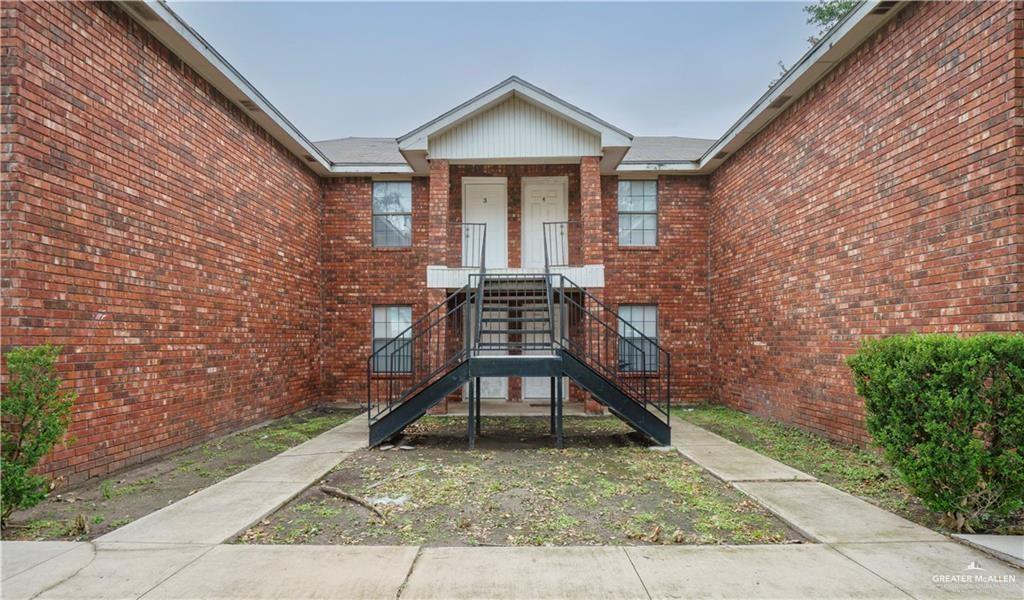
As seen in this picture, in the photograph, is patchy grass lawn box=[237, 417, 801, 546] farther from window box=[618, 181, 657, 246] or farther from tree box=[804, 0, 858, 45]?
tree box=[804, 0, 858, 45]

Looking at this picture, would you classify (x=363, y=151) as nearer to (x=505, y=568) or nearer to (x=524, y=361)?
(x=524, y=361)

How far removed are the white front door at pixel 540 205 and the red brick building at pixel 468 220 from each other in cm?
7

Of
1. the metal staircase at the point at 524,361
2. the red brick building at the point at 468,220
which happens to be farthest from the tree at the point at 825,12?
the metal staircase at the point at 524,361

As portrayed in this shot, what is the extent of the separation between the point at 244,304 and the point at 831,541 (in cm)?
899

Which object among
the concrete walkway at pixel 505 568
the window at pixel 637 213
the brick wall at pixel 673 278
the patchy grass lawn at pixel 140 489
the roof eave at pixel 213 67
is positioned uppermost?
the roof eave at pixel 213 67

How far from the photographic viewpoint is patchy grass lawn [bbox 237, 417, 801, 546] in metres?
4.14

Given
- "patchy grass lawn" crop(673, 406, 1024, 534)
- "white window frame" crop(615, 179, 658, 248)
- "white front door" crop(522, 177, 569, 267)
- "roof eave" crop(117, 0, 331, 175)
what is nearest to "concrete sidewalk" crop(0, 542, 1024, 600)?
"patchy grass lawn" crop(673, 406, 1024, 534)

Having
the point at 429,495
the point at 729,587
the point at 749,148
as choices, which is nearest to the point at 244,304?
the point at 429,495

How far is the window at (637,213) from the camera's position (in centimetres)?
1261

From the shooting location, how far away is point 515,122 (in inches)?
420

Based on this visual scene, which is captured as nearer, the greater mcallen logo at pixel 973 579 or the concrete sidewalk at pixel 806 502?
the greater mcallen logo at pixel 973 579

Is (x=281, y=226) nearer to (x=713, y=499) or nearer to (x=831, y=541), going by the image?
(x=713, y=499)

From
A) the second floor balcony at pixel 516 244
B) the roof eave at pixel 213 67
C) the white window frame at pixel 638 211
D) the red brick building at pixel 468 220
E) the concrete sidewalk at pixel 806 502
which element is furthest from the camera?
the white window frame at pixel 638 211

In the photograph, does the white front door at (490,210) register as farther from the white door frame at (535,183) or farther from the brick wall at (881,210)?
the brick wall at (881,210)
